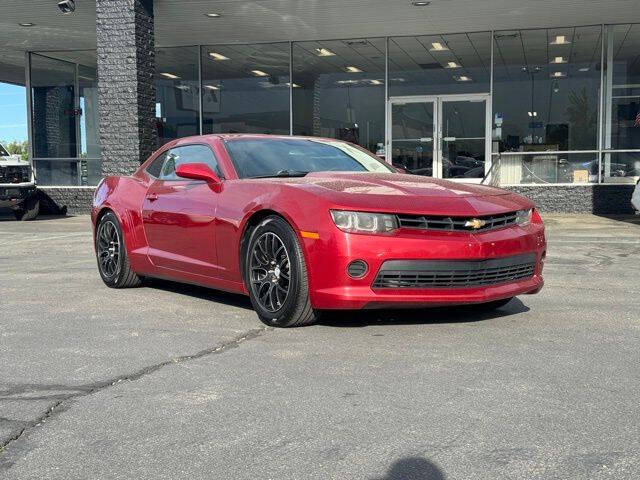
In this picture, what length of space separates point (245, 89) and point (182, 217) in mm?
15475

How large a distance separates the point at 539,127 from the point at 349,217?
1489cm

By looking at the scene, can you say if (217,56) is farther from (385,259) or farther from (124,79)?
(385,259)

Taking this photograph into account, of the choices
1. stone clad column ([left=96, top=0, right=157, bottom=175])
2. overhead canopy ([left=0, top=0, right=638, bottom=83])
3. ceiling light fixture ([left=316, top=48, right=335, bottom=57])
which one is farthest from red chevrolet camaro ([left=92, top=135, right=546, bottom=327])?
ceiling light fixture ([left=316, top=48, right=335, bottom=57])

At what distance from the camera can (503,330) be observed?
503 centimetres

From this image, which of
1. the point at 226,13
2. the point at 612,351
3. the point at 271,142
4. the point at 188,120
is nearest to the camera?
the point at 612,351

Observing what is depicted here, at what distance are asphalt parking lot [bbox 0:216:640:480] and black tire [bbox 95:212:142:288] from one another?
577 mm

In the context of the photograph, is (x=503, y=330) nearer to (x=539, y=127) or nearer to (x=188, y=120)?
(x=539, y=127)

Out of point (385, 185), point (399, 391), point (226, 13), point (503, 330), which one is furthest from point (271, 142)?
point (226, 13)

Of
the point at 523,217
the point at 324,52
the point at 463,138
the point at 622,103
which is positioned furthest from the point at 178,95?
the point at 523,217

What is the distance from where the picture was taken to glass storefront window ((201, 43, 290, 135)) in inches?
793

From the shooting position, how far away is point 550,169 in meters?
17.6

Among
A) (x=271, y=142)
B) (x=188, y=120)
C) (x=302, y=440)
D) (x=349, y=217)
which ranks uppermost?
(x=188, y=120)

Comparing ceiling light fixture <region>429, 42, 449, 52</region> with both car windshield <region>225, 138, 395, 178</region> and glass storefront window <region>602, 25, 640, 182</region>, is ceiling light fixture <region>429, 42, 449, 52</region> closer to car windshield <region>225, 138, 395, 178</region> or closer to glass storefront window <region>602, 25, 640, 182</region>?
glass storefront window <region>602, 25, 640, 182</region>

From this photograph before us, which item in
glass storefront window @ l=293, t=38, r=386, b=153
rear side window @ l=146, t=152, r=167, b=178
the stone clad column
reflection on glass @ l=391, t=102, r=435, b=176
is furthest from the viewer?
glass storefront window @ l=293, t=38, r=386, b=153
